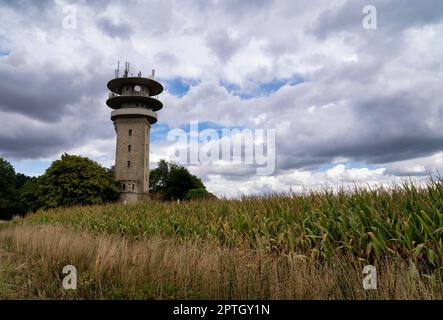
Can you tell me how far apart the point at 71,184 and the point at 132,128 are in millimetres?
13152

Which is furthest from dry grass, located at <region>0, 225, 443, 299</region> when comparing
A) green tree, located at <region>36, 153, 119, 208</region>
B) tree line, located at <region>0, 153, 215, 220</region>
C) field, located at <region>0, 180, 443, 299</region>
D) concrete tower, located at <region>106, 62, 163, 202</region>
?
concrete tower, located at <region>106, 62, 163, 202</region>

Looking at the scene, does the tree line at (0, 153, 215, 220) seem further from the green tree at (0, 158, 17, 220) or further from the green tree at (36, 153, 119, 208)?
the green tree at (0, 158, 17, 220)

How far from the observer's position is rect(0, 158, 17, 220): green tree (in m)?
46.4

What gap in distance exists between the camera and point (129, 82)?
46062 mm

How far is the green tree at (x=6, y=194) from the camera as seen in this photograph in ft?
152

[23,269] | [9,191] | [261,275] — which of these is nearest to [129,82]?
[9,191]

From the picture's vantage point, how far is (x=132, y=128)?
146ft

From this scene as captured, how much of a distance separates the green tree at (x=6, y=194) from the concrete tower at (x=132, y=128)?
1990 cm

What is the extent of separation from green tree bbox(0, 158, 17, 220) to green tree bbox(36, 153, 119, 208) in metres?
13.0

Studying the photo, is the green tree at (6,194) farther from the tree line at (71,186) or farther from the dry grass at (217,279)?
the dry grass at (217,279)
